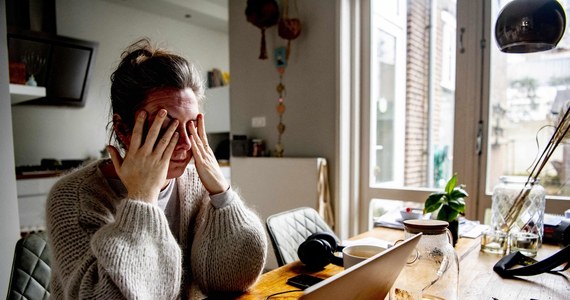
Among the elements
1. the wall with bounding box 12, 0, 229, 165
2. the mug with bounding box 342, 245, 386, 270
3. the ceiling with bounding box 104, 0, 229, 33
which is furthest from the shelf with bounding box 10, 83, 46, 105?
the mug with bounding box 342, 245, 386, 270

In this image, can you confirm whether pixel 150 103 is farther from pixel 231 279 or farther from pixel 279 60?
pixel 279 60

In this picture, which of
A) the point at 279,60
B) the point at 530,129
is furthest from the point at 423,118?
the point at 279,60

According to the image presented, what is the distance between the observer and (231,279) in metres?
0.92

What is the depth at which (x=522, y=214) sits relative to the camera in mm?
1221

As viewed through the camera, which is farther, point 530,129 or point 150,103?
point 530,129

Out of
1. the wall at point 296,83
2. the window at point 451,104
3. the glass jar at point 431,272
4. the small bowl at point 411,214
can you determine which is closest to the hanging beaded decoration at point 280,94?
the wall at point 296,83

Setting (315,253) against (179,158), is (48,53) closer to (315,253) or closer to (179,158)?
(179,158)

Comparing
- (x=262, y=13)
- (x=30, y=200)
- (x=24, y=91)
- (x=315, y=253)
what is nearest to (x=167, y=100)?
(x=315, y=253)

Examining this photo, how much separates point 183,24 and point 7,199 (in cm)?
360

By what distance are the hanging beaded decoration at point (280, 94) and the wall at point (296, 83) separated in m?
0.03

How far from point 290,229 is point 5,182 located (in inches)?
60.0

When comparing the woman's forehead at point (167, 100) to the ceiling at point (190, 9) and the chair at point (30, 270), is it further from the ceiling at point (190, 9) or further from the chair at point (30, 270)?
the ceiling at point (190, 9)

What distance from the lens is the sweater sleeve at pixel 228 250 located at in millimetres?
924

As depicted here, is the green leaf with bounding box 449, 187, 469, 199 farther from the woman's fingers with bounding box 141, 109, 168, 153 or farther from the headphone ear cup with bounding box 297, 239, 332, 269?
the woman's fingers with bounding box 141, 109, 168, 153
